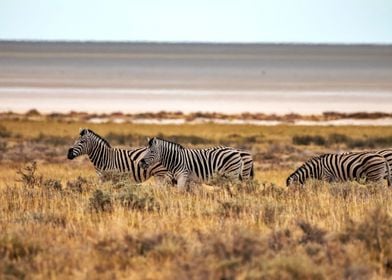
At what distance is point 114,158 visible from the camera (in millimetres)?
20172

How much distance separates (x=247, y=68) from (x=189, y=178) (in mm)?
159003

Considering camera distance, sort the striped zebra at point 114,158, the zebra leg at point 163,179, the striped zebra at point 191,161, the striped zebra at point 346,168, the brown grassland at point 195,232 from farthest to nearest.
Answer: the striped zebra at point 114,158
the striped zebra at point 191,161
the zebra leg at point 163,179
the striped zebra at point 346,168
the brown grassland at point 195,232

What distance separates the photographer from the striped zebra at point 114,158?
19266 mm

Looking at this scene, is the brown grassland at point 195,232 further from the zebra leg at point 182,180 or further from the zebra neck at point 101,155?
the zebra neck at point 101,155

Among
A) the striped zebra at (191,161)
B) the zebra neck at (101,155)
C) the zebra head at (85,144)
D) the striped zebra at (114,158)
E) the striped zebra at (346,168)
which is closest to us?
the striped zebra at (346,168)

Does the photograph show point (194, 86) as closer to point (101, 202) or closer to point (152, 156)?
point (152, 156)

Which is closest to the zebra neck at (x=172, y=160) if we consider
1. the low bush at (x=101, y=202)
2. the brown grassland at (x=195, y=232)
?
the brown grassland at (x=195, y=232)

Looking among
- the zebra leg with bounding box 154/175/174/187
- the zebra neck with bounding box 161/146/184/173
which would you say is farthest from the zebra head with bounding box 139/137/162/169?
the zebra leg with bounding box 154/175/174/187

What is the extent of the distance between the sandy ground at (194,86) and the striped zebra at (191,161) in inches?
1941

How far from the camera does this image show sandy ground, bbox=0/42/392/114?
7975 cm

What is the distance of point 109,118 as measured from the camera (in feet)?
195

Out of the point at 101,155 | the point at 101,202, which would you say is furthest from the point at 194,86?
the point at 101,202

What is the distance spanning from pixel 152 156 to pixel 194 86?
335 feet

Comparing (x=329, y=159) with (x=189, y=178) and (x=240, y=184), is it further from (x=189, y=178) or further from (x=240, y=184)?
(x=240, y=184)
